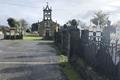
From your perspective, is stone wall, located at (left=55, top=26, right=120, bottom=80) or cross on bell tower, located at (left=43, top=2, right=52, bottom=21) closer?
stone wall, located at (left=55, top=26, right=120, bottom=80)

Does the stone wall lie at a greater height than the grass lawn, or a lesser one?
greater

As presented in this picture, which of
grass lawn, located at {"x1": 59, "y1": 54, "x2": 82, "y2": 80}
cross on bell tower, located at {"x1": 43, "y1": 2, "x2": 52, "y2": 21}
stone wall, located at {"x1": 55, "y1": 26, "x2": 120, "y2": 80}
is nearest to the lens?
stone wall, located at {"x1": 55, "y1": 26, "x2": 120, "y2": 80}

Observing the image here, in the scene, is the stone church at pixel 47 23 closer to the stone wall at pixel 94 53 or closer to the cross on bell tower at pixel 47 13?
the cross on bell tower at pixel 47 13

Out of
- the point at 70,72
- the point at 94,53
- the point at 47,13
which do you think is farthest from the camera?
the point at 47,13

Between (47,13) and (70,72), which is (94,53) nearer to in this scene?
(70,72)

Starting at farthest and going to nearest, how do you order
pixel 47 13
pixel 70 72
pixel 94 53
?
pixel 47 13
pixel 70 72
pixel 94 53

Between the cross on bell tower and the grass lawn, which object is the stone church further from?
the grass lawn

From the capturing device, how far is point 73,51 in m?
20.9

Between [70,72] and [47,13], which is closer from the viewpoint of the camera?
[70,72]

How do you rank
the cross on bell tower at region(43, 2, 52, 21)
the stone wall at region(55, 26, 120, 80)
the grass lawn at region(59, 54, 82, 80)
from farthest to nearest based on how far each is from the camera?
the cross on bell tower at region(43, 2, 52, 21), the grass lawn at region(59, 54, 82, 80), the stone wall at region(55, 26, 120, 80)

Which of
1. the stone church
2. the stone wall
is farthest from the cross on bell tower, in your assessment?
the stone wall

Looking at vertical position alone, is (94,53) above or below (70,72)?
above

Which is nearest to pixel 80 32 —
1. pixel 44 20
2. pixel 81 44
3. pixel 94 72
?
pixel 81 44

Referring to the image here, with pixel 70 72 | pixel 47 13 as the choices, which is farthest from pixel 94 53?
pixel 47 13
